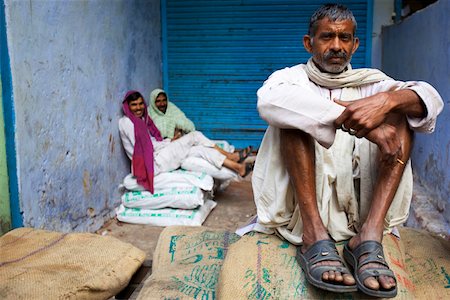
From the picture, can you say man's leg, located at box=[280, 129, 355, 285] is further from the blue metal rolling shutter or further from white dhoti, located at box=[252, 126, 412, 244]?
the blue metal rolling shutter

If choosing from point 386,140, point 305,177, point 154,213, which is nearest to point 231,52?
point 154,213

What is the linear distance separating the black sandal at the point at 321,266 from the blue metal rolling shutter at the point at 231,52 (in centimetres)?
451

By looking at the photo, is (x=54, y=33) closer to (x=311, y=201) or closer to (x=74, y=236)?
(x=74, y=236)

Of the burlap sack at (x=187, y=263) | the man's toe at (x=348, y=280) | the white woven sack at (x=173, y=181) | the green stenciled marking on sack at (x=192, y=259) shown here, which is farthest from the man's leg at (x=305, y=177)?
the white woven sack at (x=173, y=181)

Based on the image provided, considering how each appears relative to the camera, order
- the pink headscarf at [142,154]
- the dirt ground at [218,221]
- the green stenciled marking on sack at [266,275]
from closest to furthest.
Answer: the green stenciled marking on sack at [266,275]
the dirt ground at [218,221]
the pink headscarf at [142,154]

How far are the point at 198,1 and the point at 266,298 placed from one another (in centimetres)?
501

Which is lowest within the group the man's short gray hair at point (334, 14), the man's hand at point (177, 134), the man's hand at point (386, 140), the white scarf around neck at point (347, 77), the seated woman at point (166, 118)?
the man's hand at point (177, 134)

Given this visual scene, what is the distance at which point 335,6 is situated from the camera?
2307mm

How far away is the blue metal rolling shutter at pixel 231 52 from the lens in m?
6.20

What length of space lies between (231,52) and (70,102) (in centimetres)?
299

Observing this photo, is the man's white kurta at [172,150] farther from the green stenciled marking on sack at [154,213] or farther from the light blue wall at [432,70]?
the light blue wall at [432,70]

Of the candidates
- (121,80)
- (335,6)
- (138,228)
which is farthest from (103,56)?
(335,6)

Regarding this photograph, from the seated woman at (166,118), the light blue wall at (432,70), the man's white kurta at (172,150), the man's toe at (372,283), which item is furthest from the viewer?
the seated woman at (166,118)

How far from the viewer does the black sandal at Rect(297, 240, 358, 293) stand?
1.81 m
